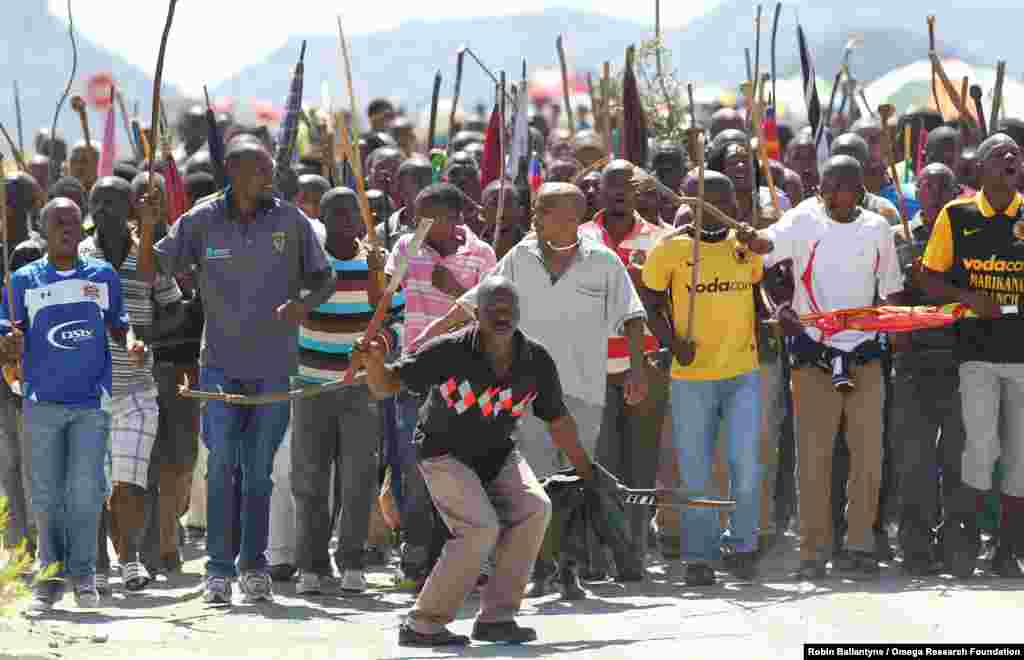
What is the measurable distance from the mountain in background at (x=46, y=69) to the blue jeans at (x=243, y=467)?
104ft

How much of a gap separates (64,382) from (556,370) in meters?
2.45

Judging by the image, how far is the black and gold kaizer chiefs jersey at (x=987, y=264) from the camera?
11.4 meters

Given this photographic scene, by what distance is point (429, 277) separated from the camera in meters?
11.5

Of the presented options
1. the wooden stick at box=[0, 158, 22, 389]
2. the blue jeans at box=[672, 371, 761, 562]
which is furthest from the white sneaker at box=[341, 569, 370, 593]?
the wooden stick at box=[0, 158, 22, 389]

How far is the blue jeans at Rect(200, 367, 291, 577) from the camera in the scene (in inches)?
435

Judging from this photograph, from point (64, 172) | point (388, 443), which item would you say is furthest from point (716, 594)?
point (64, 172)

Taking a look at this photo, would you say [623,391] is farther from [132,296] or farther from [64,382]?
[64,382]

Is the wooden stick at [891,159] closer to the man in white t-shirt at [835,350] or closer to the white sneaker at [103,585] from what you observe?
the man in white t-shirt at [835,350]

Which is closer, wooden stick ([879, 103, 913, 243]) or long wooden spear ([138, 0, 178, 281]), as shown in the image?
long wooden spear ([138, 0, 178, 281])

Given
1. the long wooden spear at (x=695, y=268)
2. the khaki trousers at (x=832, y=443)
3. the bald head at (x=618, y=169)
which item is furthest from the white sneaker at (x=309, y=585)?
the bald head at (x=618, y=169)

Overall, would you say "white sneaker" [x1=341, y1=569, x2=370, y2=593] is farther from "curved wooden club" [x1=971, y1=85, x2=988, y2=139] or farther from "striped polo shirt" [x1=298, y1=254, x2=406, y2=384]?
"curved wooden club" [x1=971, y1=85, x2=988, y2=139]

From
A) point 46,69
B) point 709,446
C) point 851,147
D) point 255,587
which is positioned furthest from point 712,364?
point 46,69

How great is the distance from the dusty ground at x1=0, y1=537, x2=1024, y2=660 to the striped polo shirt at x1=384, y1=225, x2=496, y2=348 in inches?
56.3

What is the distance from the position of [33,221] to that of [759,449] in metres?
4.79
